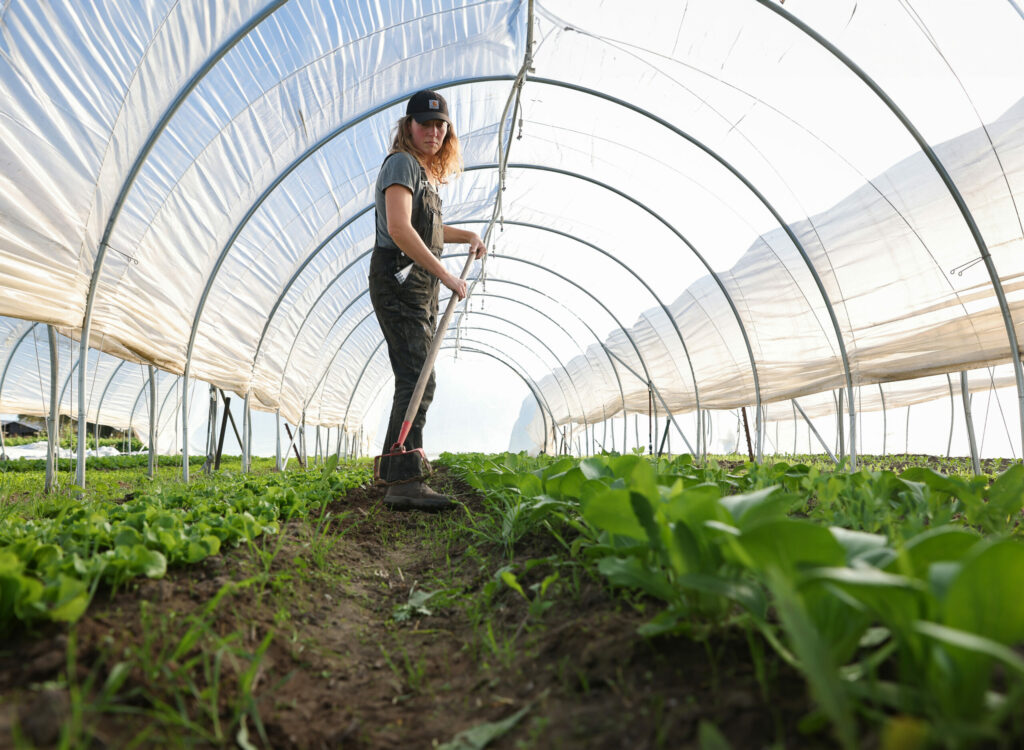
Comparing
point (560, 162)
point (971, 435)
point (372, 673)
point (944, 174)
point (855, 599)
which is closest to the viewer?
point (855, 599)

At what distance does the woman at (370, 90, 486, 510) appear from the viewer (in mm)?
3525

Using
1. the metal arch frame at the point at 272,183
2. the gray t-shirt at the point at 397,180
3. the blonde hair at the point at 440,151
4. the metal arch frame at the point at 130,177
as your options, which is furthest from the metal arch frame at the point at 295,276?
the gray t-shirt at the point at 397,180

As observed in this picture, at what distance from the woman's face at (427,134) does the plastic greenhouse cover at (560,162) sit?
1991 mm

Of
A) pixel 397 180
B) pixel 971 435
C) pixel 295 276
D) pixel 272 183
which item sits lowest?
pixel 971 435

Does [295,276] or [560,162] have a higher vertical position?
[560,162]

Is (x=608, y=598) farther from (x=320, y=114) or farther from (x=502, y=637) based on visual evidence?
(x=320, y=114)

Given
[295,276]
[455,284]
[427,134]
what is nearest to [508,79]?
[427,134]

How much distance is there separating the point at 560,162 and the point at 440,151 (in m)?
5.06

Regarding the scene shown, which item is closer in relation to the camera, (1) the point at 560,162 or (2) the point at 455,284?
(2) the point at 455,284

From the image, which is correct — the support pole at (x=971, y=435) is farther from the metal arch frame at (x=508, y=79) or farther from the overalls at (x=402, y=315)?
the overalls at (x=402, y=315)

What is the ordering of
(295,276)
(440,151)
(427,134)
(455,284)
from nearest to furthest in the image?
(455,284), (427,134), (440,151), (295,276)

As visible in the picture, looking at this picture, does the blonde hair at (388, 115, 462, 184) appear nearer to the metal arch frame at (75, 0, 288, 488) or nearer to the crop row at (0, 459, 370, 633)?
the metal arch frame at (75, 0, 288, 488)

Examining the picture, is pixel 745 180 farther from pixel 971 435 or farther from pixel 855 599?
pixel 855 599

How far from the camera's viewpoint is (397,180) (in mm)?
3508
